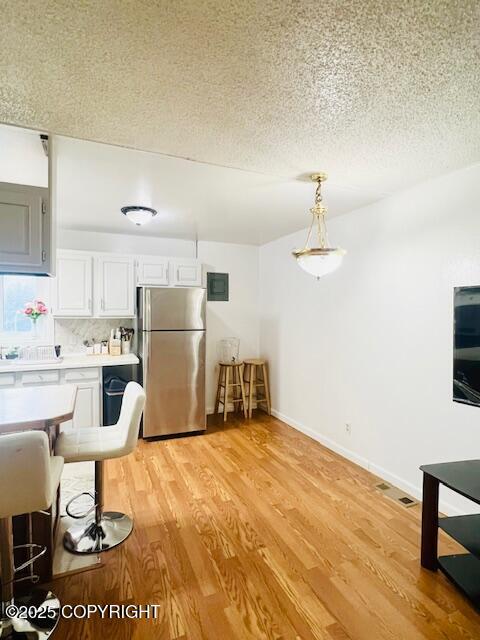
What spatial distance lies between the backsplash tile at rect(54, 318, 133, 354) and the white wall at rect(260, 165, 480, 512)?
7.96 feet

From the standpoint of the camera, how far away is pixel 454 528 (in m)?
1.86

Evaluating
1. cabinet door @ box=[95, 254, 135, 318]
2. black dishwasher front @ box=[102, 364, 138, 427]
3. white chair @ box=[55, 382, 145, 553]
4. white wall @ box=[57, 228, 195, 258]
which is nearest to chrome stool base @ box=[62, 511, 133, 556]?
white chair @ box=[55, 382, 145, 553]

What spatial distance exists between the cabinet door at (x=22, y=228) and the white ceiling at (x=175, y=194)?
1.10ft

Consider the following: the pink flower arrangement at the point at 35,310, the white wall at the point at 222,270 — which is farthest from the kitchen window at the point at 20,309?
the white wall at the point at 222,270

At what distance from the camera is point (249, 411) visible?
15.0ft

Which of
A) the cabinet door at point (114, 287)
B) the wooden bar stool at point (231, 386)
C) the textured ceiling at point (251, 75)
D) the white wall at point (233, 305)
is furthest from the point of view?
the white wall at point (233, 305)

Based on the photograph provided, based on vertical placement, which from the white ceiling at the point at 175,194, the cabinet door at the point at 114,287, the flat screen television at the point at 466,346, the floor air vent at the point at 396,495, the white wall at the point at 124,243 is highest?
the white ceiling at the point at 175,194

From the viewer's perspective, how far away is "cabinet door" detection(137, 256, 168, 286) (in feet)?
13.5

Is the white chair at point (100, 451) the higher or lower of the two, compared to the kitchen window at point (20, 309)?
lower

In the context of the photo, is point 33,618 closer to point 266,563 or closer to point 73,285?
point 266,563

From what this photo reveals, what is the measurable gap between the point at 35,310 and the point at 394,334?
378cm

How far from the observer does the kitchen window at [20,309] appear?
3.86 meters

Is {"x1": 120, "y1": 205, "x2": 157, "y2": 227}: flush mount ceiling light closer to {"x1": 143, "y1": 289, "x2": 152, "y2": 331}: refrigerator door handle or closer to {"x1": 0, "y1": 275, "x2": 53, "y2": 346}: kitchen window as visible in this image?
{"x1": 143, "y1": 289, "x2": 152, "y2": 331}: refrigerator door handle

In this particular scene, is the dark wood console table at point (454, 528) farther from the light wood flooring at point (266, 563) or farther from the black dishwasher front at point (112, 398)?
the black dishwasher front at point (112, 398)
